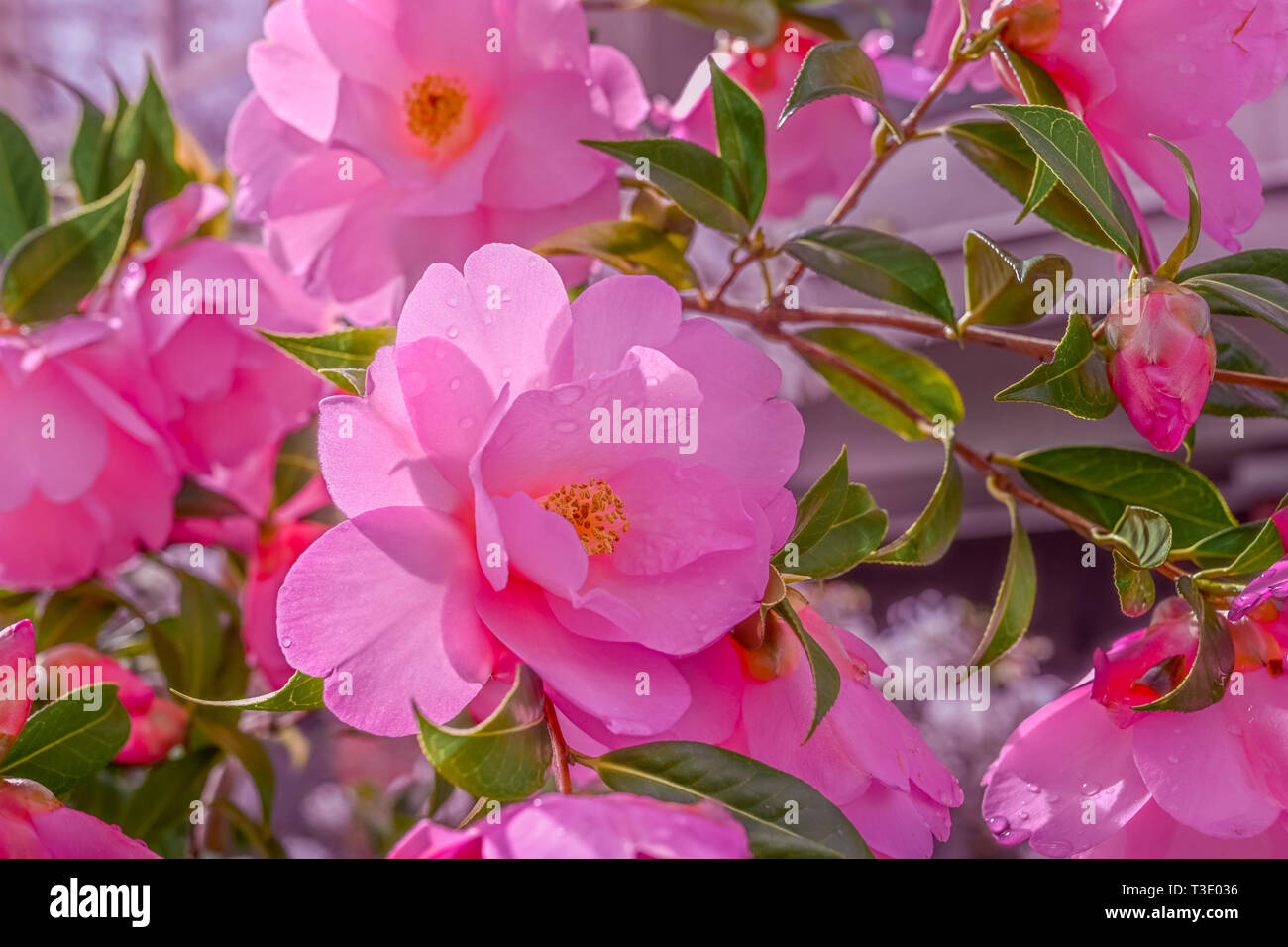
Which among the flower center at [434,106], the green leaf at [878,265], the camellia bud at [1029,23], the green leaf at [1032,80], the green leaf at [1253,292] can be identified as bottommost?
the green leaf at [878,265]

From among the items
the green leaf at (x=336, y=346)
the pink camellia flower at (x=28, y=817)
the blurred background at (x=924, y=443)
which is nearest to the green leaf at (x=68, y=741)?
the pink camellia flower at (x=28, y=817)

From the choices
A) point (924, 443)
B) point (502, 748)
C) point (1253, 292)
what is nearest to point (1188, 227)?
point (1253, 292)

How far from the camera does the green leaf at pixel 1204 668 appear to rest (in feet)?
0.92

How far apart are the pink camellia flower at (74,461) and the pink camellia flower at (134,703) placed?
37 mm

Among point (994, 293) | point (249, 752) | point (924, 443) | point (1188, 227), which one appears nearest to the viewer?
point (1188, 227)

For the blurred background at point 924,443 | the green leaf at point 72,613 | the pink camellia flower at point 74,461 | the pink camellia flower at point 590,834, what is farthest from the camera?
the blurred background at point 924,443

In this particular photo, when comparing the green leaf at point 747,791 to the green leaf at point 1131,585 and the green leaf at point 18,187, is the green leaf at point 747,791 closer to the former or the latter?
the green leaf at point 1131,585

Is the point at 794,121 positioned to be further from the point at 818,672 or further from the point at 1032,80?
the point at 818,672

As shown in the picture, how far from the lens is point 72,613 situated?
52cm

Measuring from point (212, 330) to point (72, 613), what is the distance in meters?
0.17

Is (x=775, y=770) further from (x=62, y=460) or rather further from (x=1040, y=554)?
(x=1040, y=554)

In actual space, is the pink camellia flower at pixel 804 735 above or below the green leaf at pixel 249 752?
above
